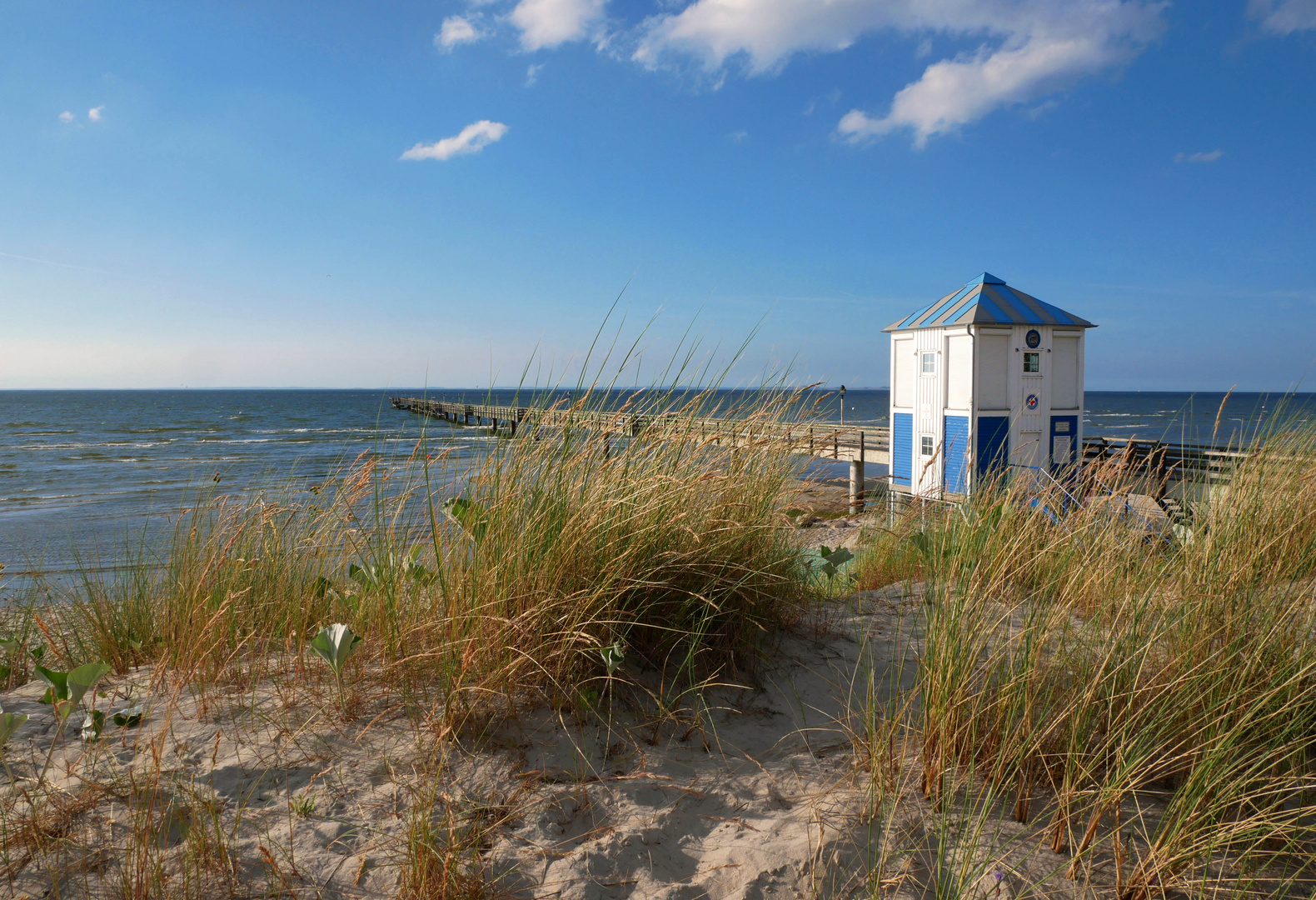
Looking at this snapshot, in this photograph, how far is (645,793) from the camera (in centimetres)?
194

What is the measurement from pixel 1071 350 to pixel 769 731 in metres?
11.4

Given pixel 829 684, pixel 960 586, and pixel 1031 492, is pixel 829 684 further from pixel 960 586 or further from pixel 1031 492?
pixel 1031 492

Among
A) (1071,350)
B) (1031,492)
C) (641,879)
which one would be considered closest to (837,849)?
(641,879)

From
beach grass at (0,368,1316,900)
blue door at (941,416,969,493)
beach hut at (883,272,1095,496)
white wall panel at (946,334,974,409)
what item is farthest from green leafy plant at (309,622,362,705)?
white wall panel at (946,334,974,409)

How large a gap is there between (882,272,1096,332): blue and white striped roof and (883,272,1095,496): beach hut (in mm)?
19

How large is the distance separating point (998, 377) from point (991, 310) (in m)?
1.06

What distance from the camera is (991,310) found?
36.1 ft

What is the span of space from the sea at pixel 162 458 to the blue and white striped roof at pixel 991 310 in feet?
6.42

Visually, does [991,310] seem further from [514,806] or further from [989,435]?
[514,806]

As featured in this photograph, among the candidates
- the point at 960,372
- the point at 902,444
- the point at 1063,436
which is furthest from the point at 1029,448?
the point at 902,444

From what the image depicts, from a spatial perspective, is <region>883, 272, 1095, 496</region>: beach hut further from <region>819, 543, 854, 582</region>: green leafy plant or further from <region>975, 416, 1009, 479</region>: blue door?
<region>819, 543, 854, 582</region>: green leafy plant

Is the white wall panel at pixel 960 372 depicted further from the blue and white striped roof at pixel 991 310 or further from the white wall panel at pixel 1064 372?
the white wall panel at pixel 1064 372

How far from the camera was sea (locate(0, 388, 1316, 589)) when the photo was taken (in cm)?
409

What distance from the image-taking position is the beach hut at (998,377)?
11.0 meters
